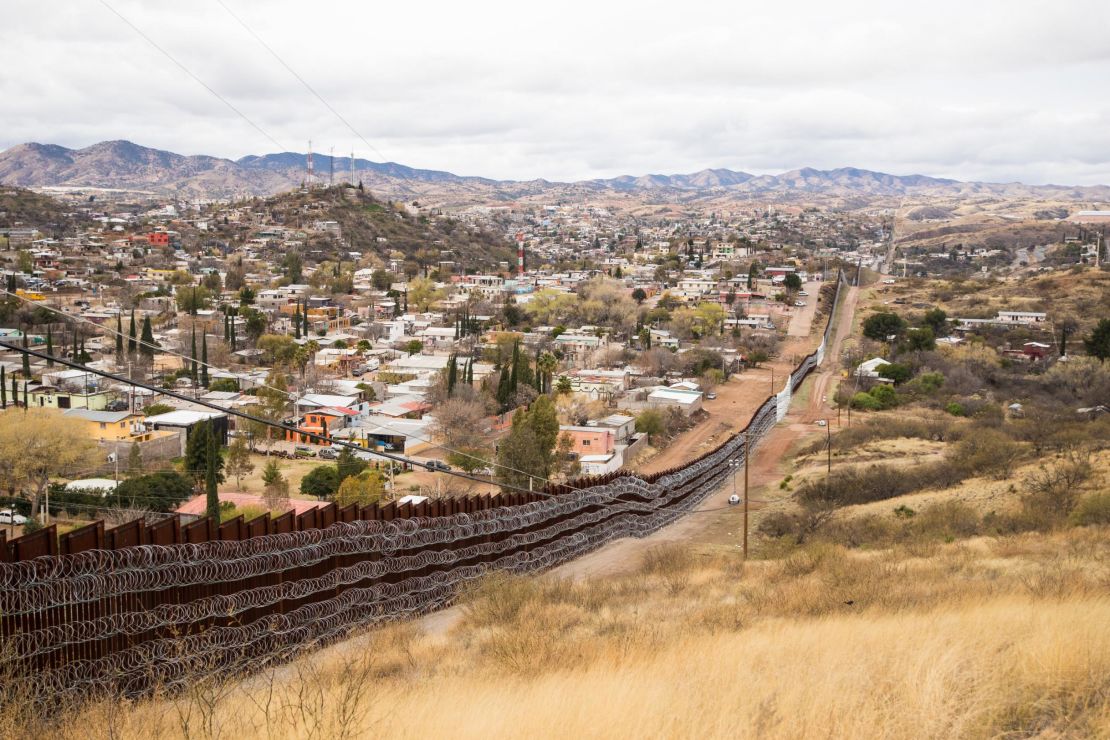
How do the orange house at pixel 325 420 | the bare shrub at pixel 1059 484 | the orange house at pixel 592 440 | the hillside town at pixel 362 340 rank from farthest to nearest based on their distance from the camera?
the orange house at pixel 325 420, the orange house at pixel 592 440, the hillside town at pixel 362 340, the bare shrub at pixel 1059 484

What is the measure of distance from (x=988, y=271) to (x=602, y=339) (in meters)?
56.2

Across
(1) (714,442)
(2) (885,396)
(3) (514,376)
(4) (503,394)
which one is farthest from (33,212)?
(2) (885,396)

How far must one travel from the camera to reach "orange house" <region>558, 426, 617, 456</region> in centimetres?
2886

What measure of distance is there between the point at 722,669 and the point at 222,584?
3.88 m

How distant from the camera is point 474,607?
8.94 meters

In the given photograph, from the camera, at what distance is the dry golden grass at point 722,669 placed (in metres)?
4.41

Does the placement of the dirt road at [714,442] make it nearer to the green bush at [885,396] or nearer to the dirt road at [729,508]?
the dirt road at [729,508]

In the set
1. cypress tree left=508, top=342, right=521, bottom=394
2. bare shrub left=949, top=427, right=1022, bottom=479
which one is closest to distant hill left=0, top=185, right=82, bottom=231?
cypress tree left=508, top=342, right=521, bottom=394

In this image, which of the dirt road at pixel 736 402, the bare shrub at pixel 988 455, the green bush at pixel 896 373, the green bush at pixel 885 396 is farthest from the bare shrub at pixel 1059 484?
the green bush at pixel 896 373

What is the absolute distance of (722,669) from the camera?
562 cm

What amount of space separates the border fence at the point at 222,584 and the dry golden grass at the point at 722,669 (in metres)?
0.44

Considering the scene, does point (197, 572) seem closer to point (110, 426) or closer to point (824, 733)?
point (824, 733)

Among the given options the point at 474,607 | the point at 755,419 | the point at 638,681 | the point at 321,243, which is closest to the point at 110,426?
the point at 755,419

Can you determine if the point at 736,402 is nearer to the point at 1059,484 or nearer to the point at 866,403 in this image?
the point at 866,403
